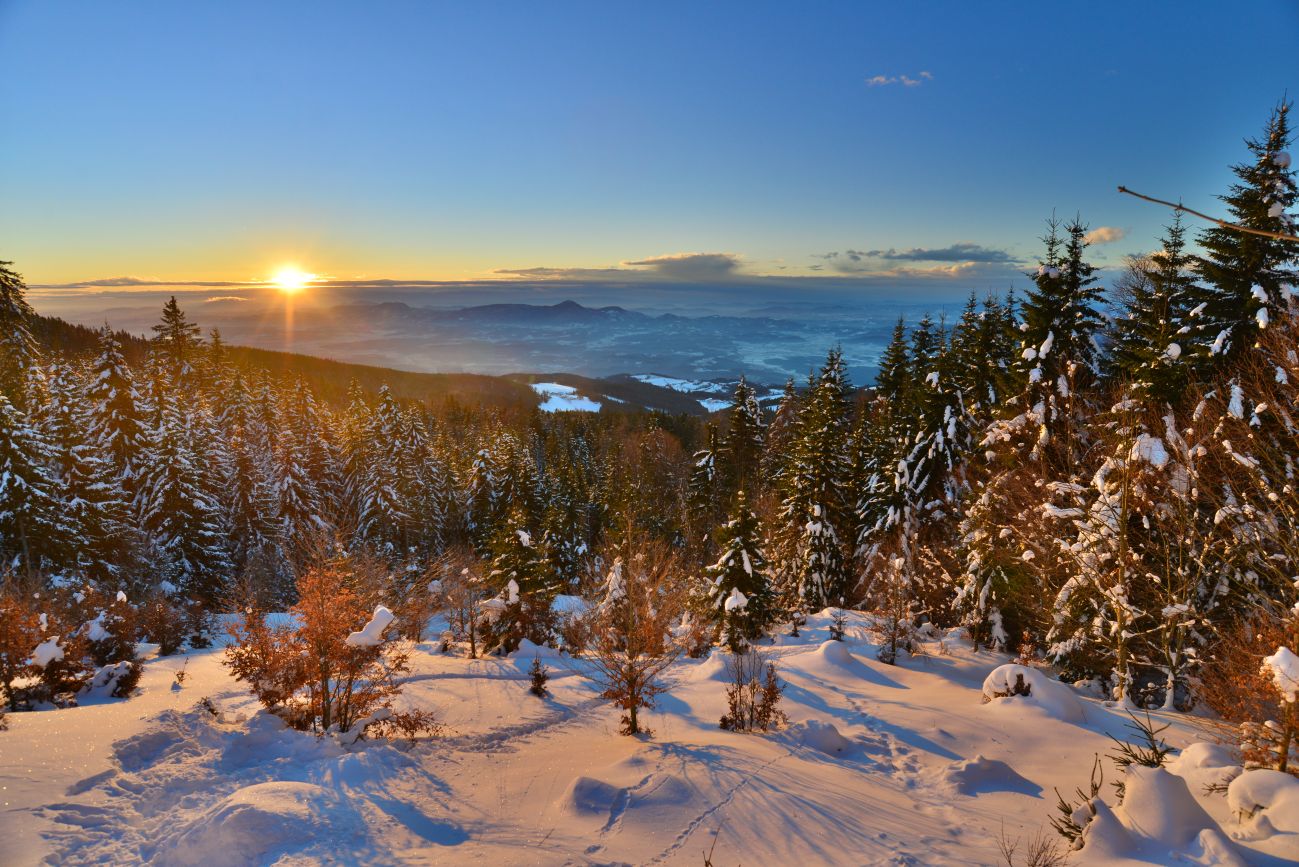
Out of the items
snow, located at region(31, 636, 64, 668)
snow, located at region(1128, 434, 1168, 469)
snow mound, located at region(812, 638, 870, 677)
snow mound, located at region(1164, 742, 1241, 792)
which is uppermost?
snow, located at region(1128, 434, 1168, 469)

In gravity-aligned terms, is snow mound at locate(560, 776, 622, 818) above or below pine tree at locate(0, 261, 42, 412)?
below

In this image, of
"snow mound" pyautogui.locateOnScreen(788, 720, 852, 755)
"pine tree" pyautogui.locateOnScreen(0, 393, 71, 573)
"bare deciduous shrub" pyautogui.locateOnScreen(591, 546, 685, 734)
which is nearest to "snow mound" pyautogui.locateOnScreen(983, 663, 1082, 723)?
"snow mound" pyautogui.locateOnScreen(788, 720, 852, 755)

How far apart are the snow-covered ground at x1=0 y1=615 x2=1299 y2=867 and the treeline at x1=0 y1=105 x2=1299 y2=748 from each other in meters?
4.32

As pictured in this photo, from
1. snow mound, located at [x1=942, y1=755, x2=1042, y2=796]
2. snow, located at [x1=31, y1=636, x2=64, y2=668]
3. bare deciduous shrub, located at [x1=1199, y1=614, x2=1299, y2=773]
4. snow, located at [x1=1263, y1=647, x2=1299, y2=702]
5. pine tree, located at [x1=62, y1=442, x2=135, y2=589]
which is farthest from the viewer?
pine tree, located at [x1=62, y1=442, x2=135, y2=589]

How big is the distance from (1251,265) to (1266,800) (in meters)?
14.8

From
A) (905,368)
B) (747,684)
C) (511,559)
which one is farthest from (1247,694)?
(905,368)

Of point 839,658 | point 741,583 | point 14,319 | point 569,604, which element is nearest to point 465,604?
point 569,604

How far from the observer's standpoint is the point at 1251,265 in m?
16.5

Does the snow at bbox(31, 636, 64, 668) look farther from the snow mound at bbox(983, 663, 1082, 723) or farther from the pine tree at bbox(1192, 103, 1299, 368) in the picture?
the pine tree at bbox(1192, 103, 1299, 368)

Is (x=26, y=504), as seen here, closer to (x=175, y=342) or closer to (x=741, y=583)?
(x=175, y=342)

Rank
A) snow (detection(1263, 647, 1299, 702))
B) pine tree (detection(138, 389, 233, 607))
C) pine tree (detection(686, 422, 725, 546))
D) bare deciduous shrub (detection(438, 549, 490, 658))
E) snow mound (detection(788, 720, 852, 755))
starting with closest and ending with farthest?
snow (detection(1263, 647, 1299, 702))
snow mound (detection(788, 720, 852, 755))
bare deciduous shrub (detection(438, 549, 490, 658))
pine tree (detection(138, 389, 233, 607))
pine tree (detection(686, 422, 725, 546))

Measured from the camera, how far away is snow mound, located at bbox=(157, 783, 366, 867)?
8469 mm

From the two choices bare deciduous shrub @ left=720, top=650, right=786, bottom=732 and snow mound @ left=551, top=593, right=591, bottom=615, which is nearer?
bare deciduous shrub @ left=720, top=650, right=786, bottom=732

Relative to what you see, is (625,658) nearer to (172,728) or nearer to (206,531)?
(172,728)
